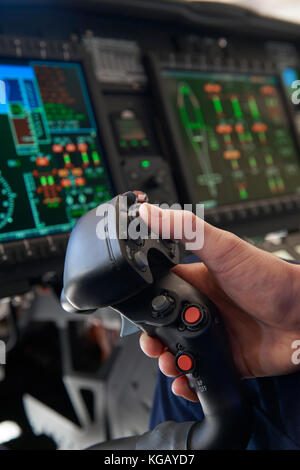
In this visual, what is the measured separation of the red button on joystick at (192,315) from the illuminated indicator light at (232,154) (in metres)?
0.95

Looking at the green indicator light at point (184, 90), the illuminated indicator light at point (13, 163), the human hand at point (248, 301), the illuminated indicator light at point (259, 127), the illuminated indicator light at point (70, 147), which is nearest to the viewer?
the human hand at point (248, 301)

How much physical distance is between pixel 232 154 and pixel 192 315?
3.22 feet

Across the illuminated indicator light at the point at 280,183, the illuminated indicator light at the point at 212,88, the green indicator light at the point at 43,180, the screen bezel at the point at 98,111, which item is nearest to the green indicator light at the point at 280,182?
the illuminated indicator light at the point at 280,183

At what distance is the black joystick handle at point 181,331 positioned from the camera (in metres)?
0.66

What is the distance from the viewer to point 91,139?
135 cm

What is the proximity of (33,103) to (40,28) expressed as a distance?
1.09 ft

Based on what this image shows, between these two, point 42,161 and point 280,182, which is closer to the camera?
point 42,161

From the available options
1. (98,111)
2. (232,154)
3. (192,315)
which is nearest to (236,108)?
(232,154)

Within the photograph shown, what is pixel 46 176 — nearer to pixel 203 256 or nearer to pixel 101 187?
pixel 101 187

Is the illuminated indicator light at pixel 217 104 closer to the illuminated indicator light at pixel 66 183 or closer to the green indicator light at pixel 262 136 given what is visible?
the green indicator light at pixel 262 136

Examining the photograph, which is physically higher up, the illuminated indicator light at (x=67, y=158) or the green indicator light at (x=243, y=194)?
the illuminated indicator light at (x=67, y=158)

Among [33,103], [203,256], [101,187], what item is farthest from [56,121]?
[203,256]

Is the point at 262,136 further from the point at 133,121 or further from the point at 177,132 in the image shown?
the point at 133,121

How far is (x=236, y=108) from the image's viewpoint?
1.66 metres
